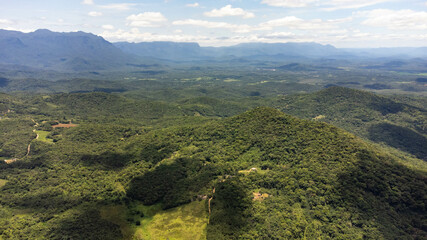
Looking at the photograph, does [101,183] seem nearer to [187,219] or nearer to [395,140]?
[187,219]

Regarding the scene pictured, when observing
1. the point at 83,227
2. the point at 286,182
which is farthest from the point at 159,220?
the point at 286,182

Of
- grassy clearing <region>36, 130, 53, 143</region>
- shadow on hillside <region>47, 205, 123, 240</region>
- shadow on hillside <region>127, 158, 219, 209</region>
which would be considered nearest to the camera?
shadow on hillside <region>47, 205, 123, 240</region>

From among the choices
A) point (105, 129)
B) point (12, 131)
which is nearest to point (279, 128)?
point (105, 129)

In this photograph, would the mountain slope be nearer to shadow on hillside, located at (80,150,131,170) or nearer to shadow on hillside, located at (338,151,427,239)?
shadow on hillside, located at (338,151,427,239)

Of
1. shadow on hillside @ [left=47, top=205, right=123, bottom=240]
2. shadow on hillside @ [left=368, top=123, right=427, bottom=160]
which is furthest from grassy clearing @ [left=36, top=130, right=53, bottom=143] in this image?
shadow on hillside @ [left=368, top=123, right=427, bottom=160]

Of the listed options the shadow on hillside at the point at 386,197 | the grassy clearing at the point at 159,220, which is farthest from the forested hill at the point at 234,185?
the grassy clearing at the point at 159,220

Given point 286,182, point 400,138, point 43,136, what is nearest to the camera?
point 286,182

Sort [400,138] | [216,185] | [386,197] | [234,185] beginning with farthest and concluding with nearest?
[400,138] → [216,185] → [234,185] → [386,197]

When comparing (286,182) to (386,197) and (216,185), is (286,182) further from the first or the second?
(386,197)
